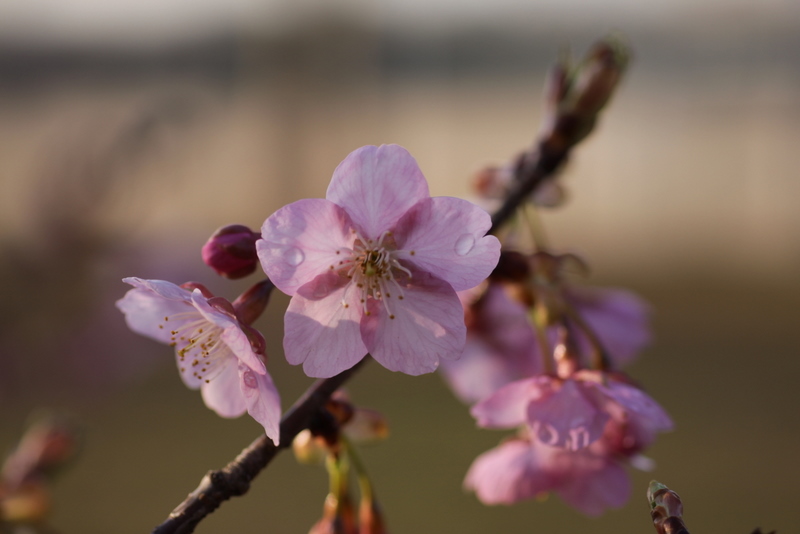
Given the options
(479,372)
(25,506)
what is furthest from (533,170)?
(25,506)

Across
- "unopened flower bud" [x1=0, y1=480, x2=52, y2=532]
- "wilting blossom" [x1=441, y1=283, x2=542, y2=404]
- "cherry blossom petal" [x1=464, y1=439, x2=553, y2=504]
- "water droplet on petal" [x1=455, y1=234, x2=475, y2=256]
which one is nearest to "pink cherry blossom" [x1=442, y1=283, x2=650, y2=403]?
"wilting blossom" [x1=441, y1=283, x2=542, y2=404]

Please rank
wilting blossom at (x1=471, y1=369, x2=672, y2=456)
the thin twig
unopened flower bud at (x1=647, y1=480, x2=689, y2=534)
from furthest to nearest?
the thin twig < wilting blossom at (x1=471, y1=369, x2=672, y2=456) < unopened flower bud at (x1=647, y1=480, x2=689, y2=534)

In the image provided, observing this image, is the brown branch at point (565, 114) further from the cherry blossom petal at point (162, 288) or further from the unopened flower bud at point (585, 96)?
the cherry blossom petal at point (162, 288)

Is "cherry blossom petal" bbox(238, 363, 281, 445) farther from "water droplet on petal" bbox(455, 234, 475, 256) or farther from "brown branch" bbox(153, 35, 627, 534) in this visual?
"brown branch" bbox(153, 35, 627, 534)

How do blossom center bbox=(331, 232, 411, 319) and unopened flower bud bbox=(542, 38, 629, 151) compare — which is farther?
unopened flower bud bbox=(542, 38, 629, 151)

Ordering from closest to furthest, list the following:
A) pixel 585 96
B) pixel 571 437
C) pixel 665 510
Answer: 1. pixel 665 510
2. pixel 571 437
3. pixel 585 96

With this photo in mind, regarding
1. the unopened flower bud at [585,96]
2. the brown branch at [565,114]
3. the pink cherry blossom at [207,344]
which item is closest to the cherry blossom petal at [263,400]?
the pink cherry blossom at [207,344]

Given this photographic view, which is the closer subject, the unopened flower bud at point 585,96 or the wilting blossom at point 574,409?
the wilting blossom at point 574,409

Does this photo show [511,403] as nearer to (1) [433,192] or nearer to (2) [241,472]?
(2) [241,472]
